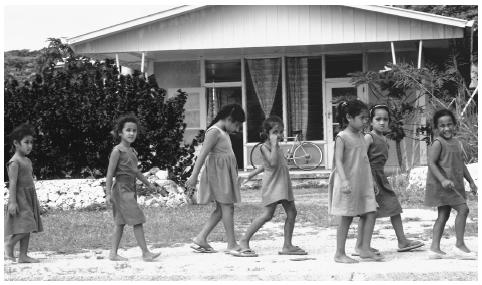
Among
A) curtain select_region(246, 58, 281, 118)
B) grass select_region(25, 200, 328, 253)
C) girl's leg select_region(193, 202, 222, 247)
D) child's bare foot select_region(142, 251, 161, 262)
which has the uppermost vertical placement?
curtain select_region(246, 58, 281, 118)

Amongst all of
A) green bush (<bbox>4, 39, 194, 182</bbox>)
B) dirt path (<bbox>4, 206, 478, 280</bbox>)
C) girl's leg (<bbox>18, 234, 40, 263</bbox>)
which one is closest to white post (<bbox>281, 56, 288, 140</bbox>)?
green bush (<bbox>4, 39, 194, 182</bbox>)

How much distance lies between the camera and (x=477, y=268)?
22.5 feet

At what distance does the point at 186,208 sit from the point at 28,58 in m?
29.9

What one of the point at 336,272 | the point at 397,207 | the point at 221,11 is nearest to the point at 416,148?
the point at 221,11

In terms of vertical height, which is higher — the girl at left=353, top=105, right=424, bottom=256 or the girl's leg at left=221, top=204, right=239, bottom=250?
the girl at left=353, top=105, right=424, bottom=256

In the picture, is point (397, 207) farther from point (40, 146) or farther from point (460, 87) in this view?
point (460, 87)

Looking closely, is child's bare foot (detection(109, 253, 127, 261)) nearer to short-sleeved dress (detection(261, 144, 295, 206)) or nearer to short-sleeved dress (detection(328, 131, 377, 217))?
short-sleeved dress (detection(261, 144, 295, 206))

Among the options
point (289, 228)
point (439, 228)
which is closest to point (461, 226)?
point (439, 228)

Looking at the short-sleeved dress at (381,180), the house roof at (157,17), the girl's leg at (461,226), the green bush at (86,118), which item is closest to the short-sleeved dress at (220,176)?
the short-sleeved dress at (381,180)

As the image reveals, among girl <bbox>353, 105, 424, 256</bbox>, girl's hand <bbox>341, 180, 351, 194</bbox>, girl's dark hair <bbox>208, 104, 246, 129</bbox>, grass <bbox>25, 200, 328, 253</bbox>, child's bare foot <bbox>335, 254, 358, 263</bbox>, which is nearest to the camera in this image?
child's bare foot <bbox>335, 254, 358, 263</bbox>

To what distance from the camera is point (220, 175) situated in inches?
328

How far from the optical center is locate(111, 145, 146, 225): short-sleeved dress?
794cm

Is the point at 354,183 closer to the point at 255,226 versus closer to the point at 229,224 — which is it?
the point at 255,226

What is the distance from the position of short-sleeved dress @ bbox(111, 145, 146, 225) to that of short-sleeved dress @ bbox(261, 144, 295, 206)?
122 centimetres
